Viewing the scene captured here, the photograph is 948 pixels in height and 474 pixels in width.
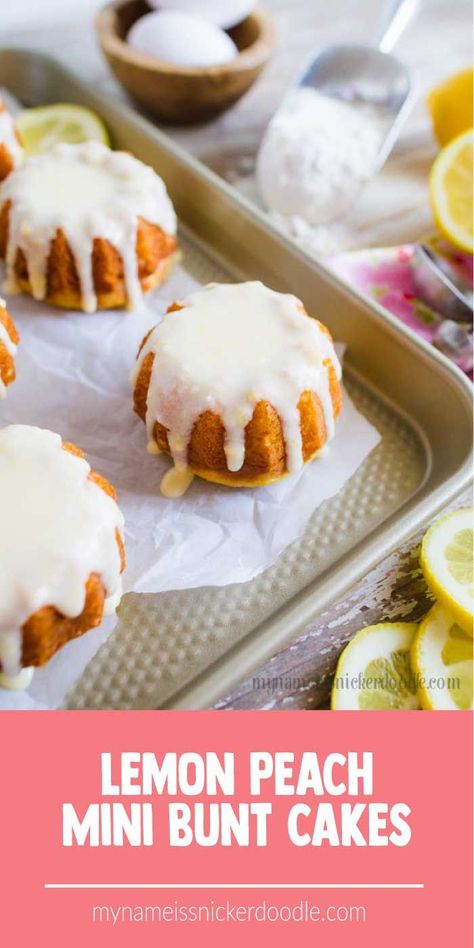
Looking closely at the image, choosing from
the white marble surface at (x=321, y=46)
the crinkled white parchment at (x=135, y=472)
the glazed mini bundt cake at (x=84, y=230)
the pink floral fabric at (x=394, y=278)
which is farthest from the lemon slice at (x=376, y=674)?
the white marble surface at (x=321, y=46)

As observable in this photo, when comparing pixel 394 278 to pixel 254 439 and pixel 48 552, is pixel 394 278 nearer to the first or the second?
pixel 254 439

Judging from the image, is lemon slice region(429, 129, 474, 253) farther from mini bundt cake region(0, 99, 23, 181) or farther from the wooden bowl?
mini bundt cake region(0, 99, 23, 181)

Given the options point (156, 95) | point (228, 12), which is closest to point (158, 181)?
point (156, 95)

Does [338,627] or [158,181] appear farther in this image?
[158,181]

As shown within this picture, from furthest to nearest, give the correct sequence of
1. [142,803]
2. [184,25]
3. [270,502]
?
[184,25]
[270,502]
[142,803]

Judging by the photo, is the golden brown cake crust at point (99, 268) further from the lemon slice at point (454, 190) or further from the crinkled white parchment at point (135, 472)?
the lemon slice at point (454, 190)

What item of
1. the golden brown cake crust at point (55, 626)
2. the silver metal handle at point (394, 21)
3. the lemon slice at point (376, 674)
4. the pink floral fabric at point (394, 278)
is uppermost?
the silver metal handle at point (394, 21)

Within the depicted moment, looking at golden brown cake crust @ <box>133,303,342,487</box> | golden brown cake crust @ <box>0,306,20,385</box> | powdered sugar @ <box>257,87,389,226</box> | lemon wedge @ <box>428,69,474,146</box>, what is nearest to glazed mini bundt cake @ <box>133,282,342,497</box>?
golden brown cake crust @ <box>133,303,342,487</box>

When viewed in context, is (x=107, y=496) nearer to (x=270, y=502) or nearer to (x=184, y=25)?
(x=270, y=502)
